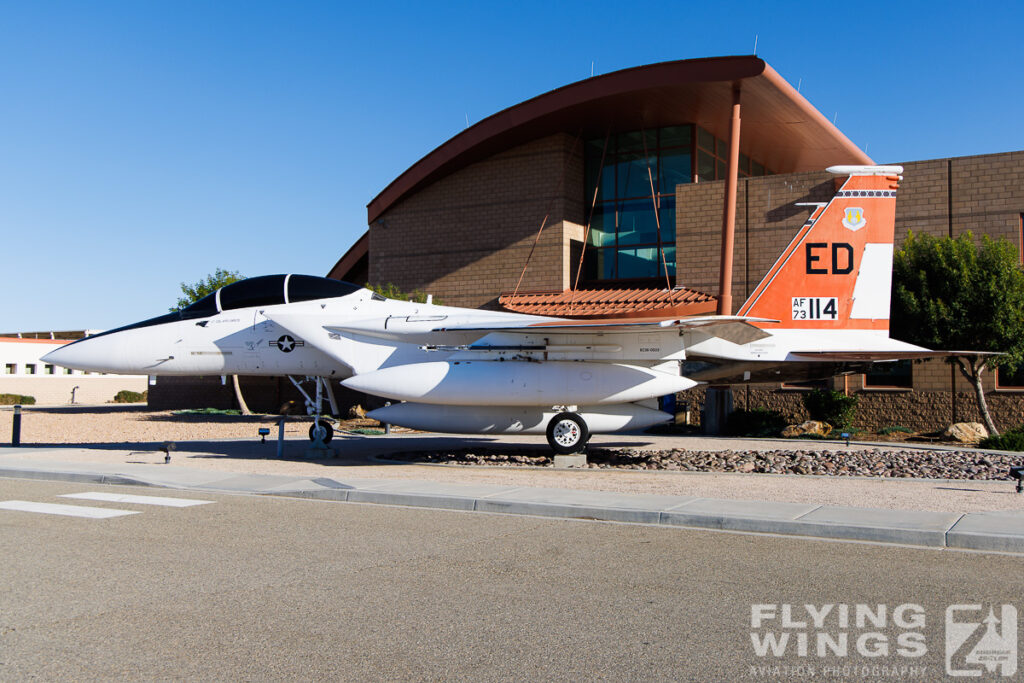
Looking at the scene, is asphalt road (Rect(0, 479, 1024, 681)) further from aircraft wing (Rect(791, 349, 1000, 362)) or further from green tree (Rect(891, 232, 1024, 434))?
green tree (Rect(891, 232, 1024, 434))

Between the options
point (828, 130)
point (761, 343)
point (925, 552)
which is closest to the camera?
point (925, 552)

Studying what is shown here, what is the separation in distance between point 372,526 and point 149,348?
966 cm

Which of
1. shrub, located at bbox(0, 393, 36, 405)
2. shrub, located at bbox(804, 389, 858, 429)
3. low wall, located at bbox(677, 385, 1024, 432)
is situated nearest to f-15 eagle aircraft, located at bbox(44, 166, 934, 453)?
shrub, located at bbox(804, 389, 858, 429)

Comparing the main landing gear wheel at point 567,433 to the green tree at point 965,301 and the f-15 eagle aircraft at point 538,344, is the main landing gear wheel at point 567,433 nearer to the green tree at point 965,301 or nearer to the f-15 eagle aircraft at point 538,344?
the f-15 eagle aircraft at point 538,344

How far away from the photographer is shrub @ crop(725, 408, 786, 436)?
906 inches

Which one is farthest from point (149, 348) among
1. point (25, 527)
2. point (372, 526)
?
point (372, 526)

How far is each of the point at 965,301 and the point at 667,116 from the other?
42.3 feet

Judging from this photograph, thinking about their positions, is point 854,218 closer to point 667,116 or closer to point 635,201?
point 667,116

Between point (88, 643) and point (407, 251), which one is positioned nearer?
point (88, 643)

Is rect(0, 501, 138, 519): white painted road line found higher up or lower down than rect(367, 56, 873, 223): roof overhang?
lower down

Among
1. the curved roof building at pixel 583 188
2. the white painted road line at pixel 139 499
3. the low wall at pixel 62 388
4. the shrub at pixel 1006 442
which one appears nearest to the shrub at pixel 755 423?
the curved roof building at pixel 583 188

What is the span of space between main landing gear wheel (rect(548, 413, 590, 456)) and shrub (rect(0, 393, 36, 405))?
44.7m

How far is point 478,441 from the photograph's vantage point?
2075 cm

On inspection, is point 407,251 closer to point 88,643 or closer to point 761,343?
point 761,343
